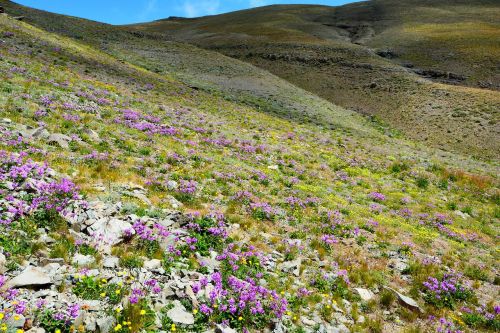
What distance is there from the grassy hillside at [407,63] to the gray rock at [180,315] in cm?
4219

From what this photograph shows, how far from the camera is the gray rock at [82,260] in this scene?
7.87 metres

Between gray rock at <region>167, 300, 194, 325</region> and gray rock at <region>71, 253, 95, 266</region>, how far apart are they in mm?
2326

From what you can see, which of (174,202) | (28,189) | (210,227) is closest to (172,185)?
(174,202)

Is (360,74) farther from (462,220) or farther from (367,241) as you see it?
(367,241)

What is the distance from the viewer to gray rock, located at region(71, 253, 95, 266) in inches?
310

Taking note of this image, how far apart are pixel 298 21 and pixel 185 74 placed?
108082 millimetres

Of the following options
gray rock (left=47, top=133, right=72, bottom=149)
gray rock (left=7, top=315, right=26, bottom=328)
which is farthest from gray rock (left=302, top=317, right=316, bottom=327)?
gray rock (left=47, top=133, right=72, bottom=149)

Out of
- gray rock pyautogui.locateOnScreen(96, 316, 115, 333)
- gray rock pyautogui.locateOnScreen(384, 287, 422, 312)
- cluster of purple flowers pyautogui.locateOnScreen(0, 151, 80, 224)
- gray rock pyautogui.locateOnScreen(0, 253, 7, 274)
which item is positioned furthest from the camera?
gray rock pyautogui.locateOnScreen(384, 287, 422, 312)

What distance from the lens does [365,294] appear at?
33.8 ft

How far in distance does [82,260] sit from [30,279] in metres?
1.23

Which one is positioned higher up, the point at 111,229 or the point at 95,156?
the point at 95,156

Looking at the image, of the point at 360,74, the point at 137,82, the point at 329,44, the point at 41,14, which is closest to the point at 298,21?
the point at 329,44

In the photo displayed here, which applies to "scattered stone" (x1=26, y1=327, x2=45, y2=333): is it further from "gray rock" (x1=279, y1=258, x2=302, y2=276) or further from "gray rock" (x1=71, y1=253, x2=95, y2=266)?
"gray rock" (x1=279, y1=258, x2=302, y2=276)

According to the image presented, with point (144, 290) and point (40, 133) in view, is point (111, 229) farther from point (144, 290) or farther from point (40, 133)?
point (40, 133)
